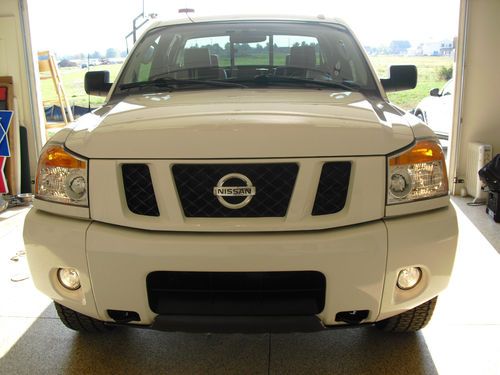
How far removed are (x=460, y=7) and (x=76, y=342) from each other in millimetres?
4571

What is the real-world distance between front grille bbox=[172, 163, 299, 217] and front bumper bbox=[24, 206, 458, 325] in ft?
0.28

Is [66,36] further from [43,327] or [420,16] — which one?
[43,327]

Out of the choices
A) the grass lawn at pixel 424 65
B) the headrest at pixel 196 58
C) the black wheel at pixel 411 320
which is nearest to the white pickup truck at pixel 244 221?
the black wheel at pixel 411 320

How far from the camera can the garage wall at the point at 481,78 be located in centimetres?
467

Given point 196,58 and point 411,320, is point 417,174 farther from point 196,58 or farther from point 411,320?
point 196,58

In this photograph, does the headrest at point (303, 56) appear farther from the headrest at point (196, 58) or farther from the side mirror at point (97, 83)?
the side mirror at point (97, 83)

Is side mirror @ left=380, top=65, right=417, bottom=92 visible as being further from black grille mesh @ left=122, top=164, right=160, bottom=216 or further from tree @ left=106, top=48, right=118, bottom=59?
tree @ left=106, top=48, right=118, bottom=59

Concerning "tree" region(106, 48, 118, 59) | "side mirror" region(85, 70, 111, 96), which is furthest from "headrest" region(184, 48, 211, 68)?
"tree" region(106, 48, 118, 59)

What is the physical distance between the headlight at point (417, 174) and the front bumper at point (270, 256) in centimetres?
8

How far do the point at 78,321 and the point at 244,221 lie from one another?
1.03 m

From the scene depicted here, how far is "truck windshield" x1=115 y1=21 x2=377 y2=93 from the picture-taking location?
253 cm

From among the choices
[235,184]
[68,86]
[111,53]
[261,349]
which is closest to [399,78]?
[235,184]

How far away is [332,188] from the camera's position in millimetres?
1620

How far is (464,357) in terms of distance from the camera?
2094mm
